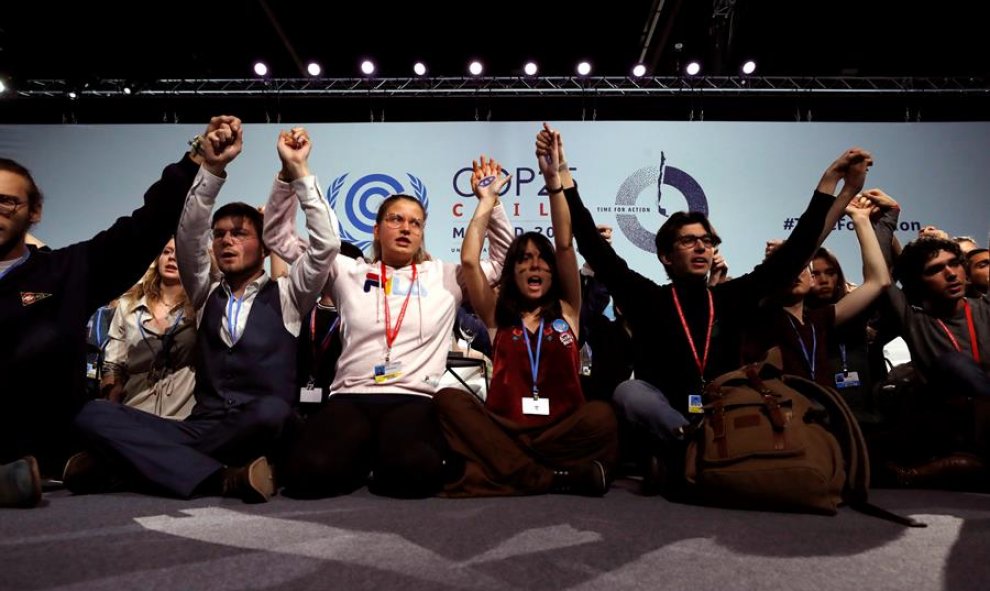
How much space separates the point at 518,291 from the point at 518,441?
0.65m

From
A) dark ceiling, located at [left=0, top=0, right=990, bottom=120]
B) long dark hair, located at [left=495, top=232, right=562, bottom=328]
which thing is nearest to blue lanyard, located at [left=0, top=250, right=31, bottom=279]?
long dark hair, located at [left=495, top=232, right=562, bottom=328]

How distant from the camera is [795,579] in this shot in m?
1.26

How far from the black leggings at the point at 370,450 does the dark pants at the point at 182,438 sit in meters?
0.15

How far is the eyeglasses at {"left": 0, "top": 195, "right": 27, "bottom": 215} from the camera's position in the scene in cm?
203

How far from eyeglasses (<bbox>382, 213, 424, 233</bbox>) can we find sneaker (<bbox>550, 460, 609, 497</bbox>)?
1.14 metres

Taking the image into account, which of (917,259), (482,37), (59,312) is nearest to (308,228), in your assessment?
(59,312)

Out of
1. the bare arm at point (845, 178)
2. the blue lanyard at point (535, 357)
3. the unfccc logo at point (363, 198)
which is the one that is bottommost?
the blue lanyard at point (535, 357)

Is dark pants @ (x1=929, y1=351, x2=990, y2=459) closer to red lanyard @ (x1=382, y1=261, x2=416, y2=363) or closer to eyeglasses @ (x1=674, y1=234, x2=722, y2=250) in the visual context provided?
eyeglasses @ (x1=674, y1=234, x2=722, y2=250)

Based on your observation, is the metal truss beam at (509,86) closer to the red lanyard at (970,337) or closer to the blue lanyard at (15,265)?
the red lanyard at (970,337)

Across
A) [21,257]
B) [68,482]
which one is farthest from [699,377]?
[21,257]

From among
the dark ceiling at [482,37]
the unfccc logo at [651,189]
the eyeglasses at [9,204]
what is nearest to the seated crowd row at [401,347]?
the eyeglasses at [9,204]

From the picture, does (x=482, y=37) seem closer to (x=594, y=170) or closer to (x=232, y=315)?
(x=594, y=170)

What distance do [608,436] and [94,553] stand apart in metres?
1.64

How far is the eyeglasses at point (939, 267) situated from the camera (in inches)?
111
